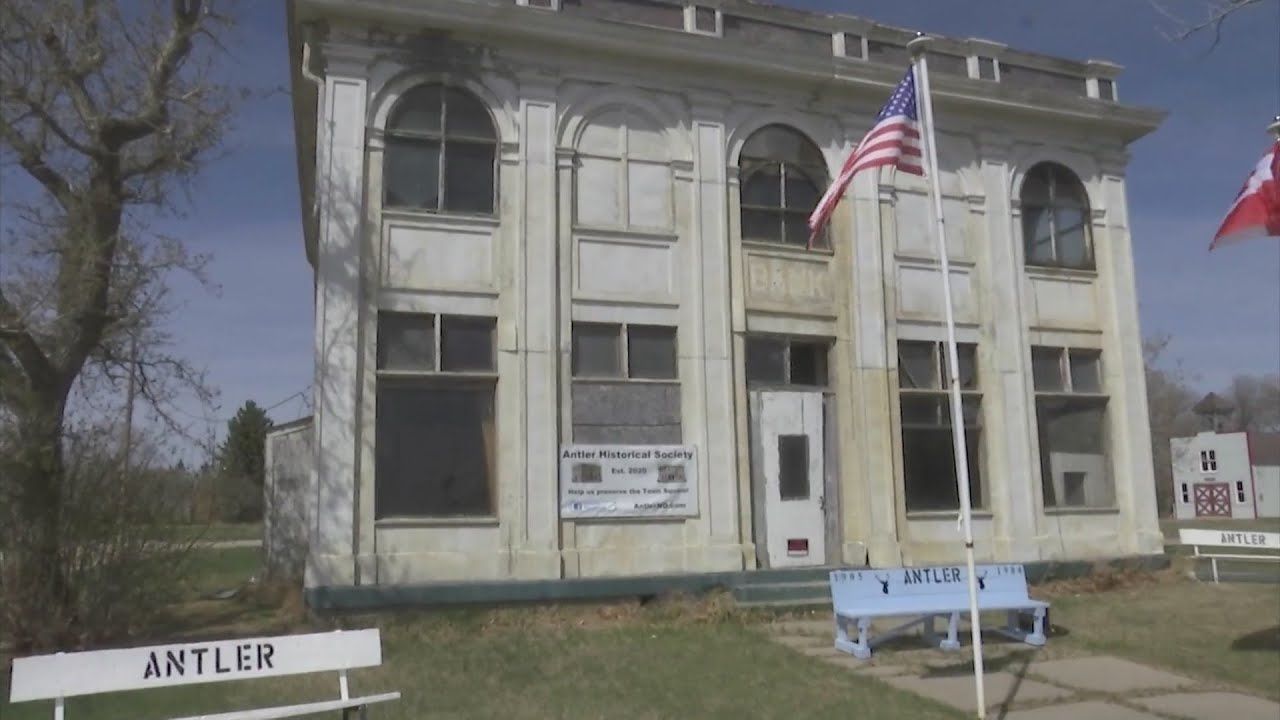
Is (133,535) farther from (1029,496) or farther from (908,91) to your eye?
(1029,496)

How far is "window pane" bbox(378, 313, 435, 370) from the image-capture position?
12.4 meters

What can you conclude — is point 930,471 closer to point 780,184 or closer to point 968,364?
point 968,364

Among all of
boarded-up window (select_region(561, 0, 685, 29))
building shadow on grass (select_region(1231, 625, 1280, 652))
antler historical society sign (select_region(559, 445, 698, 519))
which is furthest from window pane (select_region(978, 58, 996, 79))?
building shadow on grass (select_region(1231, 625, 1280, 652))

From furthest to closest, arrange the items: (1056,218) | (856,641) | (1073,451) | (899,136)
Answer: (1056,218) → (1073,451) → (856,641) → (899,136)

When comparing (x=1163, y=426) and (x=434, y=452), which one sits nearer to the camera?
(x=434, y=452)

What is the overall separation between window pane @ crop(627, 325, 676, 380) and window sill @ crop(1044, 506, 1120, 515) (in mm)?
6402

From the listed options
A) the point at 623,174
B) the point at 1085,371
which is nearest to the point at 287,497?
the point at 623,174

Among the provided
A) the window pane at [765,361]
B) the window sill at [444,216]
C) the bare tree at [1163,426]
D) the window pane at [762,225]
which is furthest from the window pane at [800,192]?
the bare tree at [1163,426]

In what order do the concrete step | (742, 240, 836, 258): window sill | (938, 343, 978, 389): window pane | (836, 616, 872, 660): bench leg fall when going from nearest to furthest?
(836, 616, 872, 660): bench leg
the concrete step
(742, 240, 836, 258): window sill
(938, 343, 978, 389): window pane

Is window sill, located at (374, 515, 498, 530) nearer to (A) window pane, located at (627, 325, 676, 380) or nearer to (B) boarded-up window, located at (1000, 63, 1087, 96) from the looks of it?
(A) window pane, located at (627, 325, 676, 380)

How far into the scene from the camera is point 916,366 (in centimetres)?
1499

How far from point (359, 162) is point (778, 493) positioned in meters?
6.91

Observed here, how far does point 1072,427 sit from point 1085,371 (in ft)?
3.31

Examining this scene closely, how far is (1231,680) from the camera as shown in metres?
8.89
